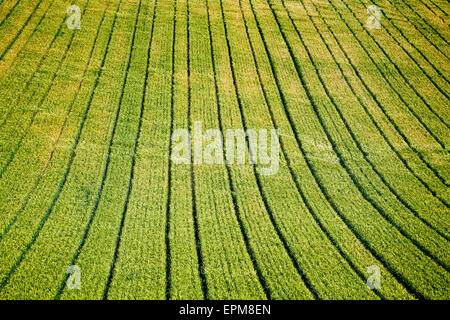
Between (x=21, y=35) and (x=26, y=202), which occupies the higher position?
(x=21, y=35)

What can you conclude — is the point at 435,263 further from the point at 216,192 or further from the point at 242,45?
the point at 242,45

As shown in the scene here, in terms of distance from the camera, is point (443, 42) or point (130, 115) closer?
point (130, 115)

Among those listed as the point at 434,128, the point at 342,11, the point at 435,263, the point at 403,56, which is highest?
the point at 342,11

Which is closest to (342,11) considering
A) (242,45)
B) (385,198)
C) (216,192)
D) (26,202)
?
(242,45)

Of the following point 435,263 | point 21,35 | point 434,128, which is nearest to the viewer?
point 435,263

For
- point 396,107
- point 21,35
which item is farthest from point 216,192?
point 21,35

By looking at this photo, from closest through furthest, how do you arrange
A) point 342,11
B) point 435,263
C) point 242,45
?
point 435,263
point 242,45
point 342,11
